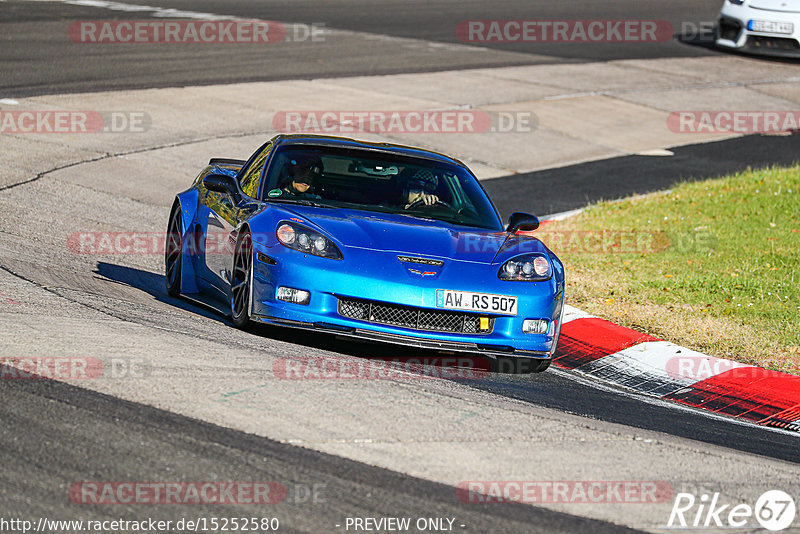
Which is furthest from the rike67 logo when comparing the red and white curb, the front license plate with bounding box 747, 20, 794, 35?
the front license plate with bounding box 747, 20, 794, 35

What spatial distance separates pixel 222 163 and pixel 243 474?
17.5 ft

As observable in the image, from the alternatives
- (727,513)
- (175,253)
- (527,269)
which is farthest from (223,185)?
(727,513)

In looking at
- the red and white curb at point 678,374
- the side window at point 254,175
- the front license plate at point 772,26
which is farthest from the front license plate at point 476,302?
the front license plate at point 772,26

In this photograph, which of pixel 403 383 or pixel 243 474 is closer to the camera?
pixel 243 474

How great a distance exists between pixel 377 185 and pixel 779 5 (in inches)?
668

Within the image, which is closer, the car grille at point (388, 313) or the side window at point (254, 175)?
the car grille at point (388, 313)

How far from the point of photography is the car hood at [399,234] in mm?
7129

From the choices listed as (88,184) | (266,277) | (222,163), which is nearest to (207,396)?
(266,277)

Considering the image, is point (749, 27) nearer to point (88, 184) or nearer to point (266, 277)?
point (88, 184)

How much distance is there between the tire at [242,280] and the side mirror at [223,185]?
620 millimetres

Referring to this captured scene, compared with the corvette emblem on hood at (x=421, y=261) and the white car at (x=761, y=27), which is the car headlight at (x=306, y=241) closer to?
the corvette emblem on hood at (x=421, y=261)

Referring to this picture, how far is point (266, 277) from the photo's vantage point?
6.99 metres

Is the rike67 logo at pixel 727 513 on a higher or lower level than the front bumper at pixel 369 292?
lower

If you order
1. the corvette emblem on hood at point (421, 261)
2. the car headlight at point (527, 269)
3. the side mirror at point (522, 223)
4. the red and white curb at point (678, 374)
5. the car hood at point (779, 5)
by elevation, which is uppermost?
the car hood at point (779, 5)
